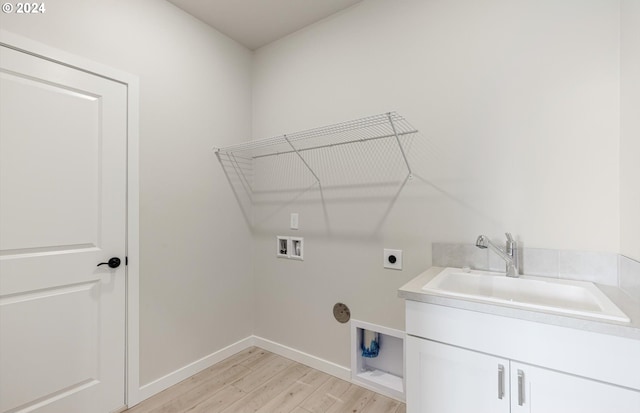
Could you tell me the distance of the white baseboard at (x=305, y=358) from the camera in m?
2.07

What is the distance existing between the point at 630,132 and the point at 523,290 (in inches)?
31.6

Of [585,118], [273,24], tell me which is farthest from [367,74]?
[585,118]

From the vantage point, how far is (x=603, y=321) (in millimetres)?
922

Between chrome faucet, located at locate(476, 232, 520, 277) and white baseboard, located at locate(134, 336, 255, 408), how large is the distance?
81.7 inches

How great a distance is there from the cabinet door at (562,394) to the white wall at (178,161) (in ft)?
6.60

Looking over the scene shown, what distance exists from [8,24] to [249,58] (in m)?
1.60

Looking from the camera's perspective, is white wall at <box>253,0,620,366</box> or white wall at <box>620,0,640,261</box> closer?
white wall at <box>620,0,640,261</box>

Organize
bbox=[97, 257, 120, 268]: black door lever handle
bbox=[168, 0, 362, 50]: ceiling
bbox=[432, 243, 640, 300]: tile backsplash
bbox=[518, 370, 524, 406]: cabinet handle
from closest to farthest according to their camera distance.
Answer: bbox=[518, 370, 524, 406]: cabinet handle → bbox=[432, 243, 640, 300]: tile backsplash → bbox=[97, 257, 120, 268]: black door lever handle → bbox=[168, 0, 362, 50]: ceiling

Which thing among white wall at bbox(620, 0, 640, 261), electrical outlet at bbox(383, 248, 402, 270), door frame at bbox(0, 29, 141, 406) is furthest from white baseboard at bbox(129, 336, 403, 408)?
white wall at bbox(620, 0, 640, 261)

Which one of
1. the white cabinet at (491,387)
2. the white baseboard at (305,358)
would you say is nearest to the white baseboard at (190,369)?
the white baseboard at (305,358)

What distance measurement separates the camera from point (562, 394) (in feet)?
3.21

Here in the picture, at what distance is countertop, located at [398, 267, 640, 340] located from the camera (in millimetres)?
904

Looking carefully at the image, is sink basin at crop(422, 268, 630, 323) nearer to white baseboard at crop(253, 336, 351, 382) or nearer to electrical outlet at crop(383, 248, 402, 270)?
electrical outlet at crop(383, 248, 402, 270)

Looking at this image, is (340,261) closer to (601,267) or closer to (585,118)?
(601,267)
